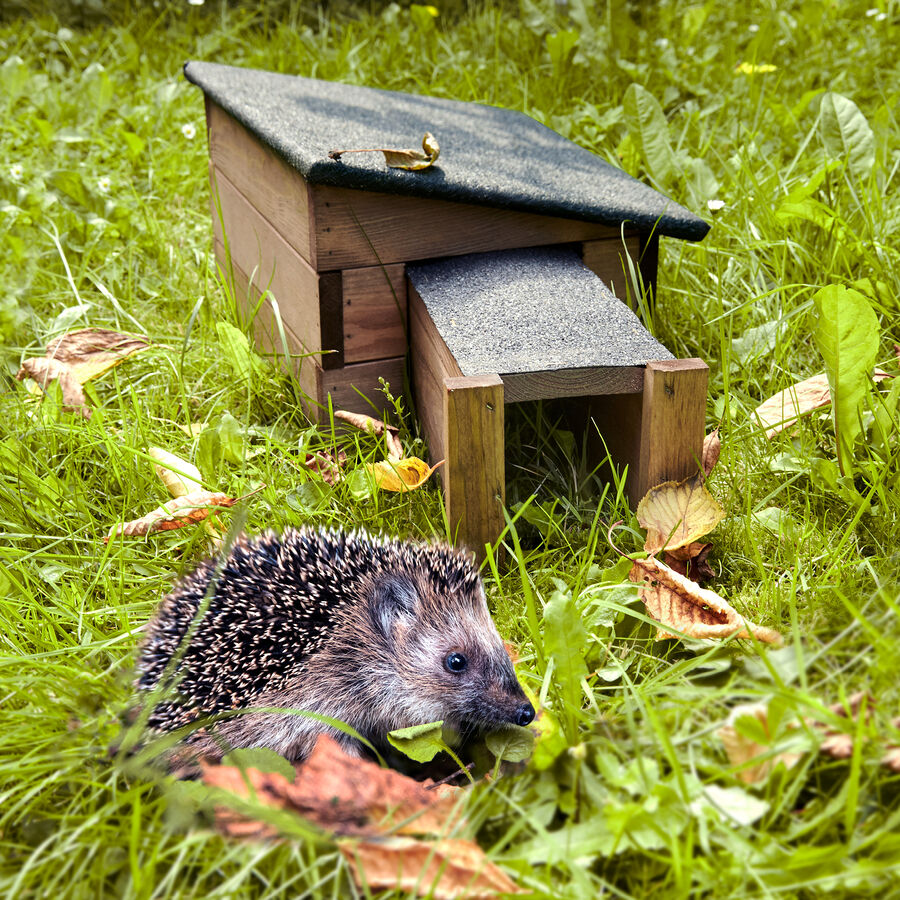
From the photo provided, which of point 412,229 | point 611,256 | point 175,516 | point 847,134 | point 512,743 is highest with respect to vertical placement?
point 847,134

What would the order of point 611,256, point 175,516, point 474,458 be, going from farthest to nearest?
point 611,256, point 175,516, point 474,458

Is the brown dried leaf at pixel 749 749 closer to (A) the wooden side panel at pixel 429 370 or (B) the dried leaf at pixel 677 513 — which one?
(B) the dried leaf at pixel 677 513

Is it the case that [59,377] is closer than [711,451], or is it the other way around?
[711,451]

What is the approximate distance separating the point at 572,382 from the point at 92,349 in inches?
83.1

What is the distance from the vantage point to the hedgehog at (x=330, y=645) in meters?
2.33

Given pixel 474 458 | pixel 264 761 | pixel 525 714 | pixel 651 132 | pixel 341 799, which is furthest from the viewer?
pixel 651 132

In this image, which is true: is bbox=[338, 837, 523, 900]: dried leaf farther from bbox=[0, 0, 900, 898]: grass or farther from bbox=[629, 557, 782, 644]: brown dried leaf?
bbox=[629, 557, 782, 644]: brown dried leaf

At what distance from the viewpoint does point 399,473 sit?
292 cm

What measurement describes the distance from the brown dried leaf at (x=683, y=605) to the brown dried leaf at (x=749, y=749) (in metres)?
0.62

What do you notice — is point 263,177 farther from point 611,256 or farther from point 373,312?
point 611,256

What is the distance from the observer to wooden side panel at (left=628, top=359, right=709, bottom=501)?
8.85 feet

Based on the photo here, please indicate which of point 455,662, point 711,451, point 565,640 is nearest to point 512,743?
point 455,662

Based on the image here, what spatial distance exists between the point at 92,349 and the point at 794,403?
269cm

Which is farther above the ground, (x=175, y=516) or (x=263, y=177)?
(x=263, y=177)
